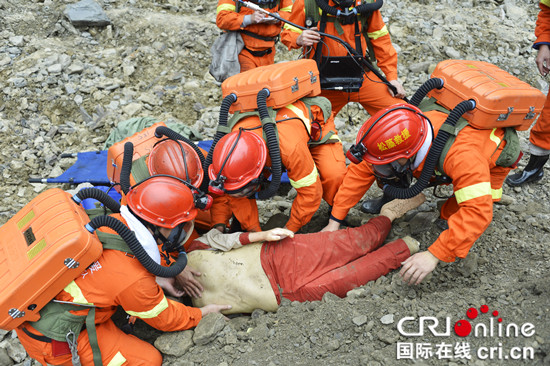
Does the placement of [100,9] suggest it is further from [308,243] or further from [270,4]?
[308,243]

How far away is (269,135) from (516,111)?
1.84m

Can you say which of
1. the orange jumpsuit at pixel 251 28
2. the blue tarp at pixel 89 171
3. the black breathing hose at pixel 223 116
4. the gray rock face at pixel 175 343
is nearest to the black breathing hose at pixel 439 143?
the black breathing hose at pixel 223 116

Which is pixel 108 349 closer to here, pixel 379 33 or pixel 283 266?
pixel 283 266

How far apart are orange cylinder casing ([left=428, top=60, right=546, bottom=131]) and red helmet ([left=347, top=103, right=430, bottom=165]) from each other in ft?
1.25

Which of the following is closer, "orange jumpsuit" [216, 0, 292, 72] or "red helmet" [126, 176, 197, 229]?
"red helmet" [126, 176, 197, 229]

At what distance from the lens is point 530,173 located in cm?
487

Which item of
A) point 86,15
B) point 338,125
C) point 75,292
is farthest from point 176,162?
point 86,15

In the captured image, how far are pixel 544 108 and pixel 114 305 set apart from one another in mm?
4254

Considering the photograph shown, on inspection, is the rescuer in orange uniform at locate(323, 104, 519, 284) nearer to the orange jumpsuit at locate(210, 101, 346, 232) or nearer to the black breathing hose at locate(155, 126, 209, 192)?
the orange jumpsuit at locate(210, 101, 346, 232)

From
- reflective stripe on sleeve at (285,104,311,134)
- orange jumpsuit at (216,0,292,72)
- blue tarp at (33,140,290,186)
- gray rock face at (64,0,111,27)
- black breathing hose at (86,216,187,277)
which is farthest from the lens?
gray rock face at (64,0,111,27)

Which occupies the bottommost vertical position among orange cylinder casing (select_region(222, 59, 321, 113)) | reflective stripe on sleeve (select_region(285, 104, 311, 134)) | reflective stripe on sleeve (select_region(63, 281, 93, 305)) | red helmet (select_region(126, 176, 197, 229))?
reflective stripe on sleeve (select_region(63, 281, 93, 305))

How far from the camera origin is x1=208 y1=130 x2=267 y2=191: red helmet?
3.51 metres

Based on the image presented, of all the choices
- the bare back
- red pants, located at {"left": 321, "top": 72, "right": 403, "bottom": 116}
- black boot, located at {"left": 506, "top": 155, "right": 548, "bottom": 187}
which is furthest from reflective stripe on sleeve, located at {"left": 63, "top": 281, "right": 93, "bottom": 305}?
black boot, located at {"left": 506, "top": 155, "right": 548, "bottom": 187}

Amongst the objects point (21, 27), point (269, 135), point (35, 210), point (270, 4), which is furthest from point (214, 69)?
point (21, 27)
